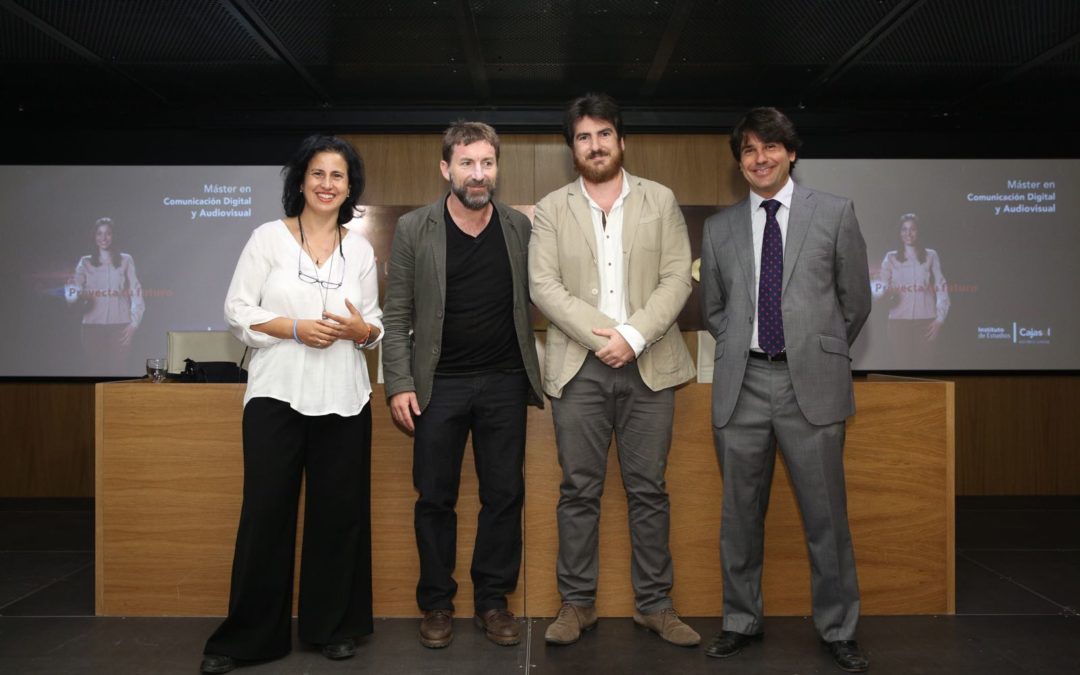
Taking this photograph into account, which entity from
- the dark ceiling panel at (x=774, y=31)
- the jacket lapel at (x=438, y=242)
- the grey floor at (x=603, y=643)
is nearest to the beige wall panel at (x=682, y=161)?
the dark ceiling panel at (x=774, y=31)

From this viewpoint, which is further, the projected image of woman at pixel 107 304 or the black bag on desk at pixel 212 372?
the projected image of woman at pixel 107 304

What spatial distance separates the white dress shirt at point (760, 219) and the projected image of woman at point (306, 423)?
1251mm

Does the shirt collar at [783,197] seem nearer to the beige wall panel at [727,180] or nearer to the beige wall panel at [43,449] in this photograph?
A: the beige wall panel at [727,180]

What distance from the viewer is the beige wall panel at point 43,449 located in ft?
19.9

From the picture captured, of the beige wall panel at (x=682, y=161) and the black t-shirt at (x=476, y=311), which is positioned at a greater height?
the beige wall panel at (x=682, y=161)

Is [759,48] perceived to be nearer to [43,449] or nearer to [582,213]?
[582,213]

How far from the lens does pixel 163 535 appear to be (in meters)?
3.05

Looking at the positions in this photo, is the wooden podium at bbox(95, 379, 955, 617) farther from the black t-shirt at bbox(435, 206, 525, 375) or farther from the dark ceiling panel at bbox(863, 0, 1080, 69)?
the dark ceiling panel at bbox(863, 0, 1080, 69)

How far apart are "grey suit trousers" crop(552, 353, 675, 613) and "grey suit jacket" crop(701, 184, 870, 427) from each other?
0.81 feet

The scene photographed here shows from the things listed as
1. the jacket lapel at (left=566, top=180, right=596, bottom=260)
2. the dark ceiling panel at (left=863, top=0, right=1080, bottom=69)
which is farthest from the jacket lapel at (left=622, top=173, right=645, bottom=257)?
the dark ceiling panel at (left=863, top=0, right=1080, bottom=69)

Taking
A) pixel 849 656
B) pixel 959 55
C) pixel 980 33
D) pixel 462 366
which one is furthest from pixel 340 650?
pixel 959 55

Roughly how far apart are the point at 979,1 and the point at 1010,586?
9.81 feet

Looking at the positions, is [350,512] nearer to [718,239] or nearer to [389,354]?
[389,354]

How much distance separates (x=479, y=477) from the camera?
Answer: 280cm
